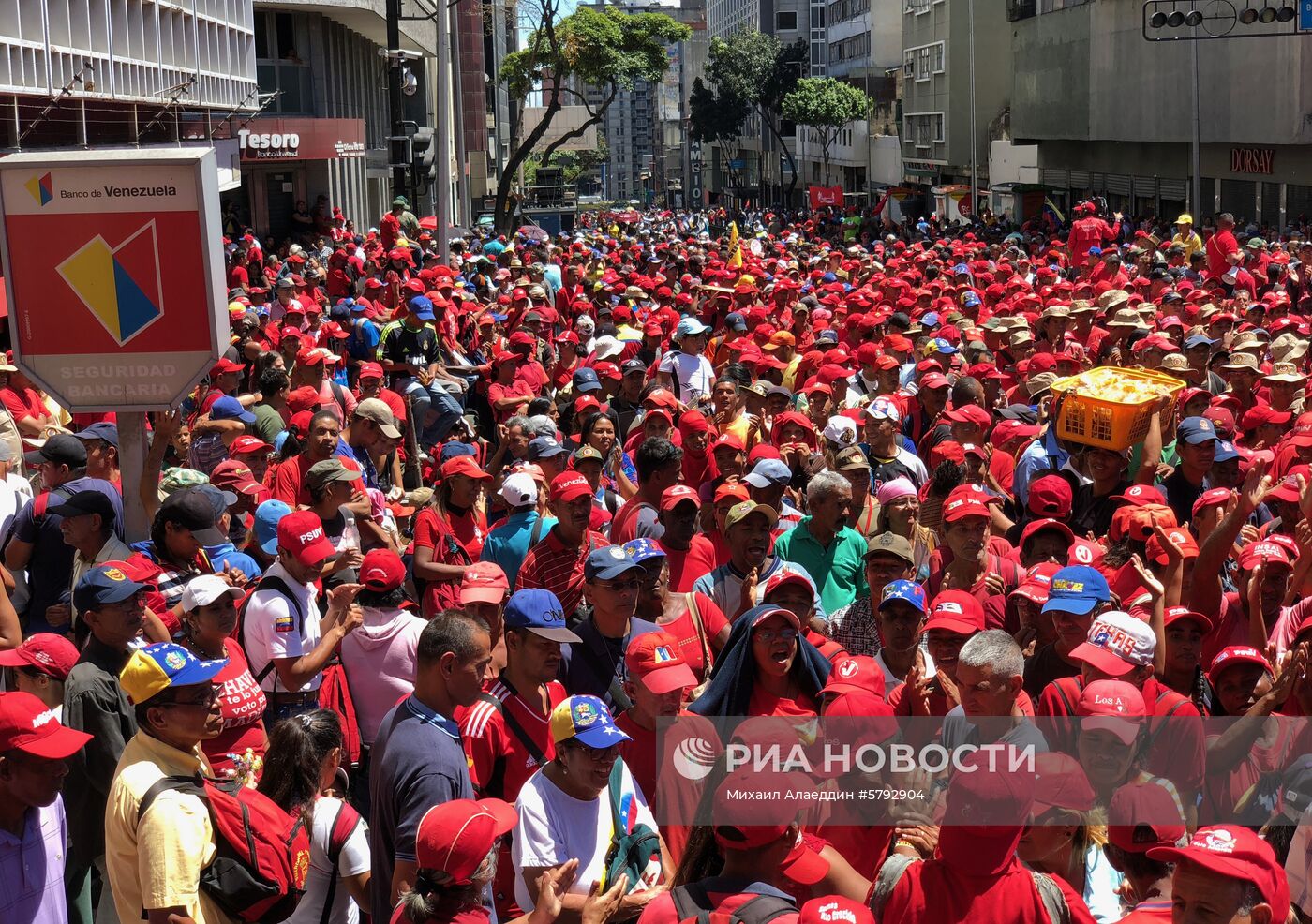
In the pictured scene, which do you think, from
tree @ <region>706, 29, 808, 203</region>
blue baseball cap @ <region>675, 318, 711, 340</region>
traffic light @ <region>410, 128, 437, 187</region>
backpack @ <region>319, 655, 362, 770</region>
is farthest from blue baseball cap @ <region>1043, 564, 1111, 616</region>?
tree @ <region>706, 29, 808, 203</region>

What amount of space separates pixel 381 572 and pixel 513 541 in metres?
1.71

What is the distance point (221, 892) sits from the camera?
444 cm

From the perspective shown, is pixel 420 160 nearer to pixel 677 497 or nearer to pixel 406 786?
pixel 677 497

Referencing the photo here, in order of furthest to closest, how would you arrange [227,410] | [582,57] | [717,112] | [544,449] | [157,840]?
1. [717,112]
2. [582,57]
3. [227,410]
4. [544,449]
5. [157,840]

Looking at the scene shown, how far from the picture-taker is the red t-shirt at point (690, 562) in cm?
747

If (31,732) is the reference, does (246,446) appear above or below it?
above

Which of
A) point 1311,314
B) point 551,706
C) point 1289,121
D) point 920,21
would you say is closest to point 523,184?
point 920,21

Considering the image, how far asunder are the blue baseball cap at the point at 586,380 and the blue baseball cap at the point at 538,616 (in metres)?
6.87

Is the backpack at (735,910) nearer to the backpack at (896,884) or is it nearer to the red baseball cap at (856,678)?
the backpack at (896,884)

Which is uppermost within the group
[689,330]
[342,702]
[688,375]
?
[689,330]

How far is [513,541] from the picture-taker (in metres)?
7.80

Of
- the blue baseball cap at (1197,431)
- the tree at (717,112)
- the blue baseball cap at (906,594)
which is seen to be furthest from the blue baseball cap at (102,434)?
the tree at (717,112)

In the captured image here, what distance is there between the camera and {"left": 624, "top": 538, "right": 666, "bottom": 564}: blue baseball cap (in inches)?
239

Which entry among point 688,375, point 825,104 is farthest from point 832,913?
point 825,104
